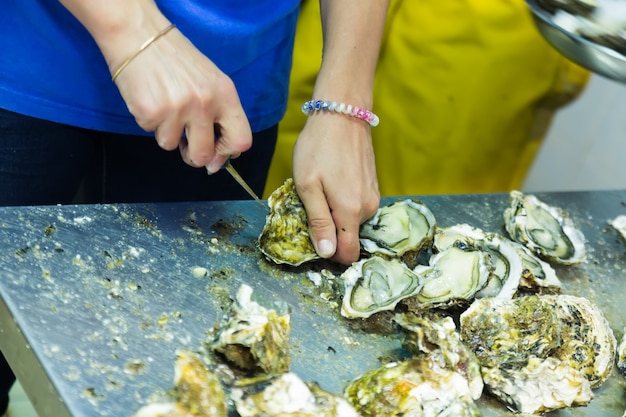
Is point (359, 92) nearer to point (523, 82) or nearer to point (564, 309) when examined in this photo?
point (564, 309)

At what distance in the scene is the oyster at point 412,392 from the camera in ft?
2.46

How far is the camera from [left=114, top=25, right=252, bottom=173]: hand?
794 mm

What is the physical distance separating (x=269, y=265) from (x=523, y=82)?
1141 millimetres

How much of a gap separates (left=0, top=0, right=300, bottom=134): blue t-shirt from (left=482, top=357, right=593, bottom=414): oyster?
0.58m

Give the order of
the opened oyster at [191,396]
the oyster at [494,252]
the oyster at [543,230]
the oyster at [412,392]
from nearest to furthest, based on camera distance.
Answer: the opened oyster at [191,396], the oyster at [412,392], the oyster at [494,252], the oyster at [543,230]

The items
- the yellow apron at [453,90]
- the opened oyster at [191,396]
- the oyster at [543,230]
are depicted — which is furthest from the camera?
the yellow apron at [453,90]

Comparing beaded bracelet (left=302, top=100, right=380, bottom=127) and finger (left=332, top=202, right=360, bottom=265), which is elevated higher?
beaded bracelet (left=302, top=100, right=380, bottom=127)

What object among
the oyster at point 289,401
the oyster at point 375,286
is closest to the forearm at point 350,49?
the oyster at point 375,286

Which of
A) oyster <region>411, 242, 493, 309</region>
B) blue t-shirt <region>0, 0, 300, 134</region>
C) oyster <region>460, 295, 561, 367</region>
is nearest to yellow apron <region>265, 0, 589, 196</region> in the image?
blue t-shirt <region>0, 0, 300, 134</region>

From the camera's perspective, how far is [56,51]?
3.09 ft

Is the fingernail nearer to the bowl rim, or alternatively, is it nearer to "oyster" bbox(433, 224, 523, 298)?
"oyster" bbox(433, 224, 523, 298)

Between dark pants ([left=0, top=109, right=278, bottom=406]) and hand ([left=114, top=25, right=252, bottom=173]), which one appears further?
dark pants ([left=0, top=109, right=278, bottom=406])

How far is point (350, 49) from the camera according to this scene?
41.8 inches

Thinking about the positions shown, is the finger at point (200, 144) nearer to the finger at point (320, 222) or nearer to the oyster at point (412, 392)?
the finger at point (320, 222)
